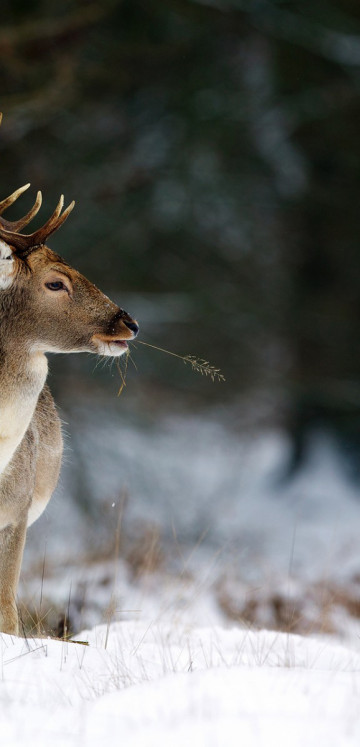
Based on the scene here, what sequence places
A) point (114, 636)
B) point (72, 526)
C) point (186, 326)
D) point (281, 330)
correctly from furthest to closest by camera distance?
point (281, 330), point (186, 326), point (72, 526), point (114, 636)

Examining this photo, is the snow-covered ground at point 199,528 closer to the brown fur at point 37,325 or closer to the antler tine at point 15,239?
the brown fur at point 37,325

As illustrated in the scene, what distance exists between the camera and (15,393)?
4.60 metres

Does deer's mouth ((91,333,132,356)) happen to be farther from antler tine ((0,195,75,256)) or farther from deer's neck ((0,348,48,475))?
antler tine ((0,195,75,256))

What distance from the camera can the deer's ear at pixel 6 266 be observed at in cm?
450

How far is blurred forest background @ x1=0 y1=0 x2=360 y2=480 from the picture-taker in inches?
400

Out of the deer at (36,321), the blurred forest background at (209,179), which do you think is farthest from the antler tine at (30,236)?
the blurred forest background at (209,179)

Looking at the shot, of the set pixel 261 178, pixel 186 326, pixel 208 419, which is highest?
pixel 261 178

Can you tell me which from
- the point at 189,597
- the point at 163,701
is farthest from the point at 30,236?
the point at 189,597

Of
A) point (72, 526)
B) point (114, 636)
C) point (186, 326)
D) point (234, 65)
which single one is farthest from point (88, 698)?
point (234, 65)

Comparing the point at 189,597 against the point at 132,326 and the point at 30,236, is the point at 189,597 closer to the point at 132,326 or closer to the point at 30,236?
the point at 132,326

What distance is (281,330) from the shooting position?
42.1 feet

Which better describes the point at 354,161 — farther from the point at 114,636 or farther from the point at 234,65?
the point at 114,636

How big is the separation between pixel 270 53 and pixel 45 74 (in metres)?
3.74

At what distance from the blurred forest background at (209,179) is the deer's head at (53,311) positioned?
5021mm
